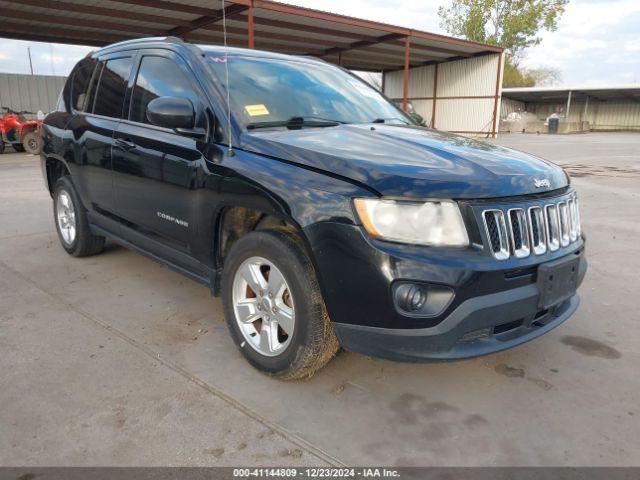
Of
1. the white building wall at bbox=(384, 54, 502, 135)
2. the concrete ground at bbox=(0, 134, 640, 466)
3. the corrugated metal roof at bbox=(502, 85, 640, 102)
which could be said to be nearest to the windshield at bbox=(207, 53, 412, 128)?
the concrete ground at bbox=(0, 134, 640, 466)

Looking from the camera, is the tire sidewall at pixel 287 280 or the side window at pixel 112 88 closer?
the tire sidewall at pixel 287 280

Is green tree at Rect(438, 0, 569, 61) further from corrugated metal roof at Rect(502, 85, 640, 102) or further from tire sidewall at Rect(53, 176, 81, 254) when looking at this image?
tire sidewall at Rect(53, 176, 81, 254)

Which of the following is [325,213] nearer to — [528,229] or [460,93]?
[528,229]

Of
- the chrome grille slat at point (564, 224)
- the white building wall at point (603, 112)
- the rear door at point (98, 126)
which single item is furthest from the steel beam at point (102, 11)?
the white building wall at point (603, 112)

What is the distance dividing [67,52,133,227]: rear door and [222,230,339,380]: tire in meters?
1.71

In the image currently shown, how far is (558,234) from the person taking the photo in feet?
8.55

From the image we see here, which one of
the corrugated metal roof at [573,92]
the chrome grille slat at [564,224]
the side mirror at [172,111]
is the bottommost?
the chrome grille slat at [564,224]

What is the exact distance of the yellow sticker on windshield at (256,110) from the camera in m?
2.98

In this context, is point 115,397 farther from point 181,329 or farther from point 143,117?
point 143,117

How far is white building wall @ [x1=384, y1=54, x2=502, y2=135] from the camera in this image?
92.4ft

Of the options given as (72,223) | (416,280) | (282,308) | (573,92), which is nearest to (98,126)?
(72,223)

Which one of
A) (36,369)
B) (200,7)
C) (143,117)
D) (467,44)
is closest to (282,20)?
(200,7)

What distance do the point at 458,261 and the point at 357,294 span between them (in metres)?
0.46

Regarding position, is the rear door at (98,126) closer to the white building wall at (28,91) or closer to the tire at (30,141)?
the tire at (30,141)
